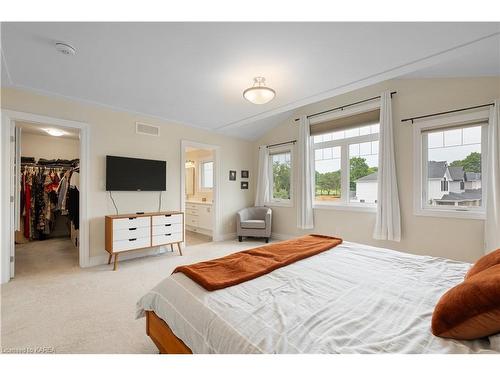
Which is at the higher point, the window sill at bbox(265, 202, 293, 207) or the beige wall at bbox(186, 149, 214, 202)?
the beige wall at bbox(186, 149, 214, 202)

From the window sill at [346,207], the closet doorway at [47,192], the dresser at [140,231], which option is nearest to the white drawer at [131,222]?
the dresser at [140,231]

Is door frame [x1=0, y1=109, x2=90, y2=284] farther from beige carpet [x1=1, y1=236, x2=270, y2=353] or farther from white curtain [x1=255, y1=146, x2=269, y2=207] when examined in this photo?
white curtain [x1=255, y1=146, x2=269, y2=207]

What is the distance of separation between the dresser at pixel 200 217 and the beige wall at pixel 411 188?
2.65 metres

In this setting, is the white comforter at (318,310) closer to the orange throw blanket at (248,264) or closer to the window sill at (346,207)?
the orange throw blanket at (248,264)

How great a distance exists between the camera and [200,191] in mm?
6652

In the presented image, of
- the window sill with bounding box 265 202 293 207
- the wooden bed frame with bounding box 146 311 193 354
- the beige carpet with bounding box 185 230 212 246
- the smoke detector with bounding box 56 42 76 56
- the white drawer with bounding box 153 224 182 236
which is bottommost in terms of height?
the beige carpet with bounding box 185 230 212 246

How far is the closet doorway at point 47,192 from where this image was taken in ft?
14.4

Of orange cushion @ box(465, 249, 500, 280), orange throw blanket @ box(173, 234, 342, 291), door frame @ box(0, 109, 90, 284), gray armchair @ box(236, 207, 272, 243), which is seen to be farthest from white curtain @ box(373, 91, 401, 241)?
door frame @ box(0, 109, 90, 284)

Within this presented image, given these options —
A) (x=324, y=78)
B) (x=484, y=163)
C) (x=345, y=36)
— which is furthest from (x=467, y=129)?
(x=345, y=36)

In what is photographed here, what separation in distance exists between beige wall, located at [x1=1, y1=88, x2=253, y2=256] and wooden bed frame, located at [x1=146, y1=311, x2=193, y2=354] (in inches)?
100.0

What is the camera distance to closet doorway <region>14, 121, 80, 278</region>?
14.4ft

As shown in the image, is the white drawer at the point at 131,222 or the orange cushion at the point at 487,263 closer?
the orange cushion at the point at 487,263

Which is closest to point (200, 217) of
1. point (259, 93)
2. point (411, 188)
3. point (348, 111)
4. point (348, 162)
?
point (348, 162)
